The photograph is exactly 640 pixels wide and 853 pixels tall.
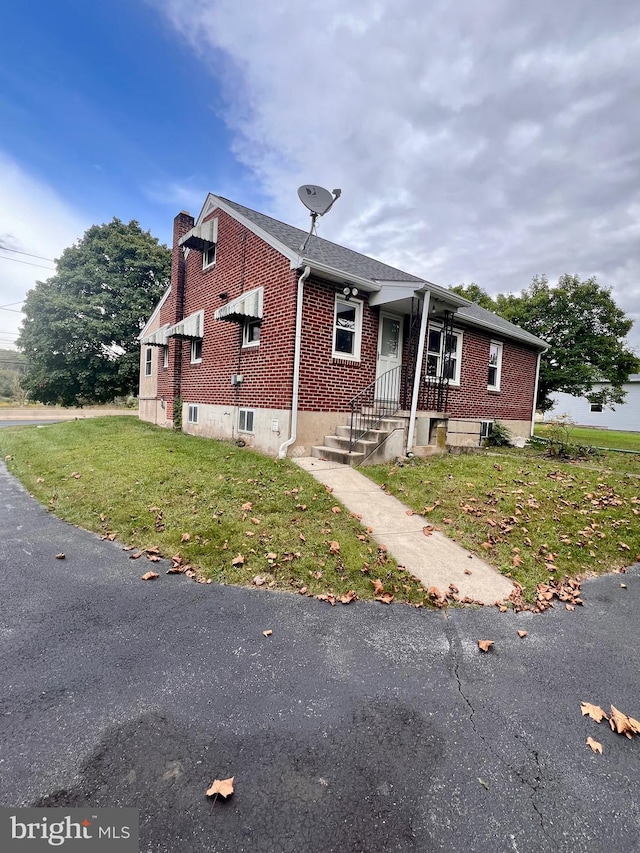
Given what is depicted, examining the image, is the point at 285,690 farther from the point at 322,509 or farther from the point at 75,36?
the point at 75,36

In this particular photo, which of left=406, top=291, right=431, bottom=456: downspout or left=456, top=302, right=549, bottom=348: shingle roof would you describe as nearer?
left=406, top=291, right=431, bottom=456: downspout

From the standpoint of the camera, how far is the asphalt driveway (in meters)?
1.61

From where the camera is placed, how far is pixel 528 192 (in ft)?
48.0

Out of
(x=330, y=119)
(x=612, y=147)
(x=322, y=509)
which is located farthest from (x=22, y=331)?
(x=612, y=147)

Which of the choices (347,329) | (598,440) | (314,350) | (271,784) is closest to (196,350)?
(314,350)

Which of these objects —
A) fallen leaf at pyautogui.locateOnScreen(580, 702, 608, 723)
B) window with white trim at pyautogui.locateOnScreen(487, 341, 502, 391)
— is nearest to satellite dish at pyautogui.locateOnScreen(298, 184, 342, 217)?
window with white trim at pyautogui.locateOnScreen(487, 341, 502, 391)

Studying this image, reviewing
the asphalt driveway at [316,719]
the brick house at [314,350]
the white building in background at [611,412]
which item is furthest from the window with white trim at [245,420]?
the white building in background at [611,412]

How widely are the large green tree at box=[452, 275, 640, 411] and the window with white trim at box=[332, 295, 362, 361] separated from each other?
15.7 m

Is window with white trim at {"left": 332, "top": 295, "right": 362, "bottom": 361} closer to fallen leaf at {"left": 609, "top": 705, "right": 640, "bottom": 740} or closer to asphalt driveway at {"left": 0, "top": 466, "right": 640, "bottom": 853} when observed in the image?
asphalt driveway at {"left": 0, "top": 466, "right": 640, "bottom": 853}

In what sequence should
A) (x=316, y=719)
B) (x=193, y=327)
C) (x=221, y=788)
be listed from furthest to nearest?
(x=193, y=327)
(x=316, y=719)
(x=221, y=788)

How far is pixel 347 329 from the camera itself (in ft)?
30.3

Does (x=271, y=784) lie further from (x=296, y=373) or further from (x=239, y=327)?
(x=239, y=327)

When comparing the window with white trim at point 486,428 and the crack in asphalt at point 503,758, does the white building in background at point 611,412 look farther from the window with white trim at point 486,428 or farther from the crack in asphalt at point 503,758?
the crack in asphalt at point 503,758

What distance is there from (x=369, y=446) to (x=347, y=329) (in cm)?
305
